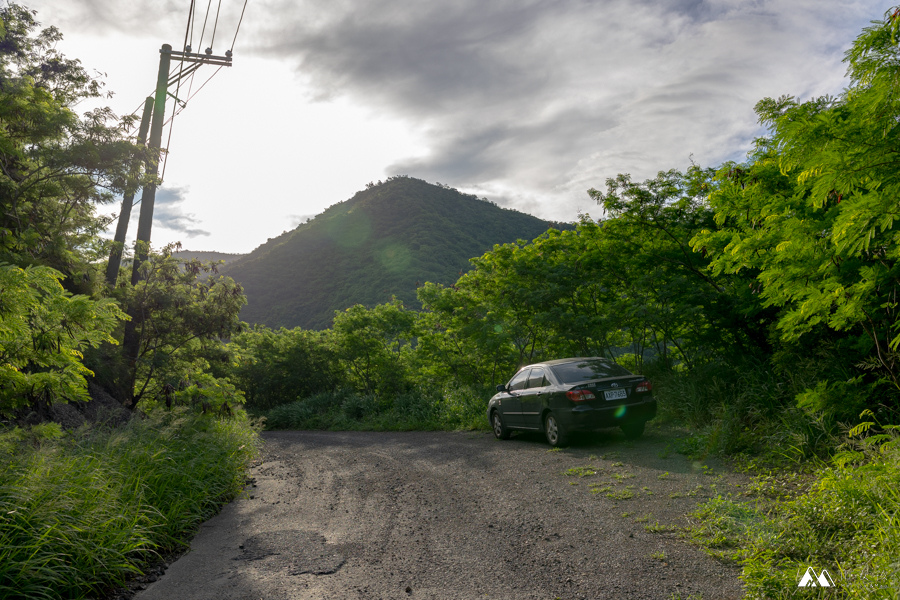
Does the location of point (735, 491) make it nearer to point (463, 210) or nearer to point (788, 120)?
point (788, 120)

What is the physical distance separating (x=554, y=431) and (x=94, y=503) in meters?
7.08

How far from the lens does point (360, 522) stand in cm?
571

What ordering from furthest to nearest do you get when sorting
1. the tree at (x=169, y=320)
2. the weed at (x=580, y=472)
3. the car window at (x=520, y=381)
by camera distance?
the tree at (x=169, y=320) < the car window at (x=520, y=381) < the weed at (x=580, y=472)

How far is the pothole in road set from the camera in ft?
14.3

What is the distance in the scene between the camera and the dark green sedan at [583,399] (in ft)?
28.6

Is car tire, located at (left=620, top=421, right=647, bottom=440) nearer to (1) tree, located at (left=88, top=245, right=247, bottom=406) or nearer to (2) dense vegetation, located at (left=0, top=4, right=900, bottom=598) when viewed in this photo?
(2) dense vegetation, located at (left=0, top=4, right=900, bottom=598)

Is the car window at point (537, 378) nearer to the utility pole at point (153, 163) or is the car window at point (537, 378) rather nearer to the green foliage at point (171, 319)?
the green foliage at point (171, 319)

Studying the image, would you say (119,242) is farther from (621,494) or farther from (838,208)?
(838,208)

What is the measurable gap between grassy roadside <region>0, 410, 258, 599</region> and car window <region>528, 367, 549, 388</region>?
5609 mm

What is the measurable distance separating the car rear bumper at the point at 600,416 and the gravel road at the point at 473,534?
1.44ft

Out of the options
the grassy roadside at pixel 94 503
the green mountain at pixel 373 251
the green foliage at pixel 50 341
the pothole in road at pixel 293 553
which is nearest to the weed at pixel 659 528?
the pothole in road at pixel 293 553

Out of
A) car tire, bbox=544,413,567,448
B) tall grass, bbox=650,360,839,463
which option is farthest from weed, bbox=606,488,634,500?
car tire, bbox=544,413,567,448

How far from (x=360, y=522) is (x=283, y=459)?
6.35 metres

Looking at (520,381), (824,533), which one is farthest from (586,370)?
(824,533)
